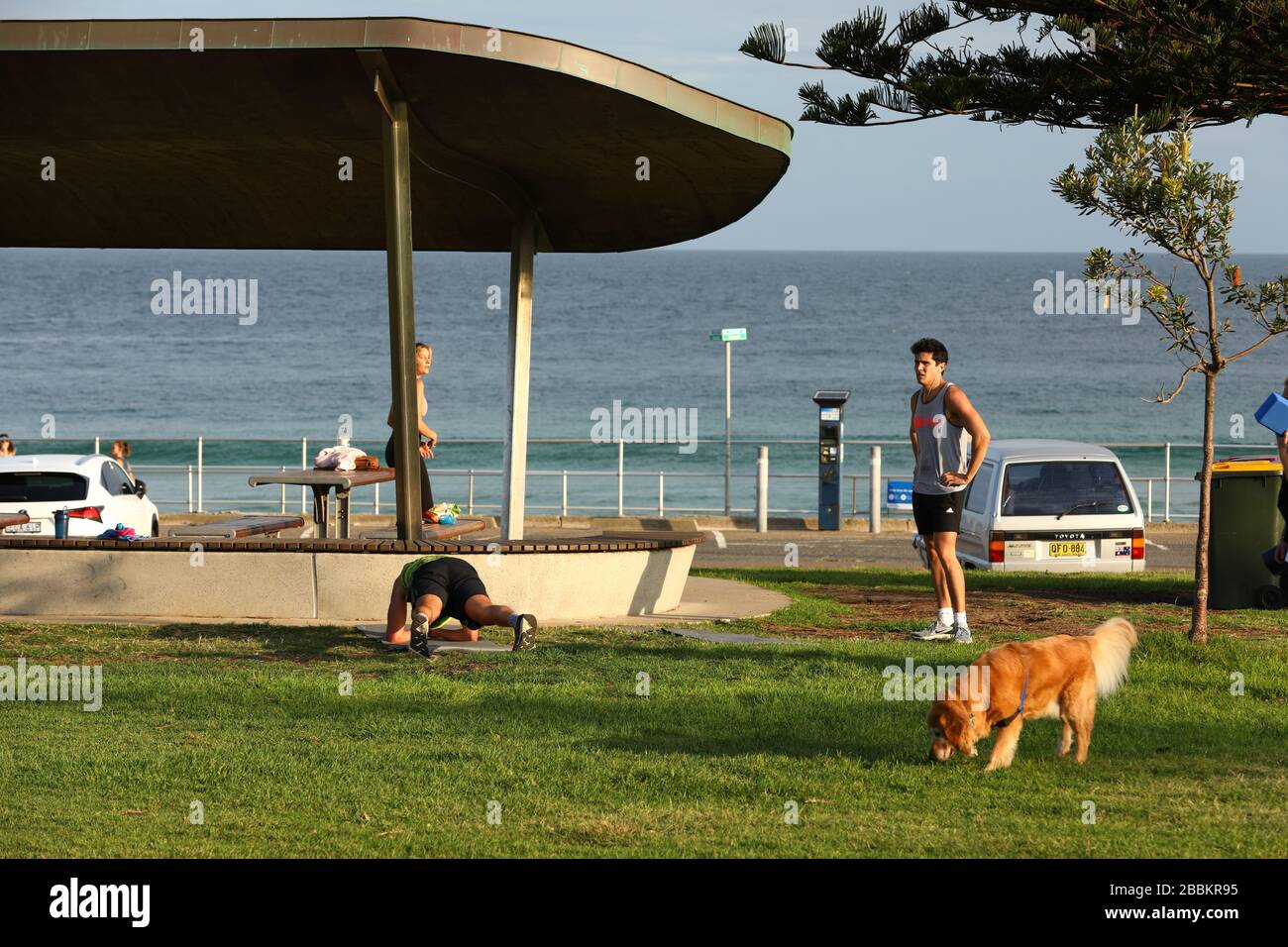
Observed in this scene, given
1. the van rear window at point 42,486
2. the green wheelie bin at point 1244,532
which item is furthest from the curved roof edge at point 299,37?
the green wheelie bin at point 1244,532

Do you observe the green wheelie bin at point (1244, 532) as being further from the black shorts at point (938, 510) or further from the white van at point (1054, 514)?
the black shorts at point (938, 510)

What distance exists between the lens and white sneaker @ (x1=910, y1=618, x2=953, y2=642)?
1111cm

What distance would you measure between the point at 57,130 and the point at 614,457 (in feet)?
136

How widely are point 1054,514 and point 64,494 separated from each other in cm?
1022

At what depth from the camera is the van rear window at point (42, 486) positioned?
16.4 meters

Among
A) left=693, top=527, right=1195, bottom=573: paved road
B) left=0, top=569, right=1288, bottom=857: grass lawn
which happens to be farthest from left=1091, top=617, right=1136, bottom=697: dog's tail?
left=693, top=527, right=1195, bottom=573: paved road

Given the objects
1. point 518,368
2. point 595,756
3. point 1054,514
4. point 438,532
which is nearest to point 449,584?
point 595,756

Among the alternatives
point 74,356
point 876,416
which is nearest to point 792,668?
point 876,416

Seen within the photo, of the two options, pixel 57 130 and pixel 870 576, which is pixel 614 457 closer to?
pixel 870 576

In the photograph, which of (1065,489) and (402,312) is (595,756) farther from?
(1065,489)

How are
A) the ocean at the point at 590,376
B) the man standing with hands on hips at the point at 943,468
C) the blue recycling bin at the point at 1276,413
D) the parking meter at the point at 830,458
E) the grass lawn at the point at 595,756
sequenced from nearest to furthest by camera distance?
the grass lawn at the point at 595,756
the man standing with hands on hips at the point at 943,468
the blue recycling bin at the point at 1276,413
the parking meter at the point at 830,458
the ocean at the point at 590,376

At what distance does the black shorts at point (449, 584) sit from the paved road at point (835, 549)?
9745mm

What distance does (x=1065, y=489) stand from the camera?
55.6 feet

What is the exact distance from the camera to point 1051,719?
27.1ft
